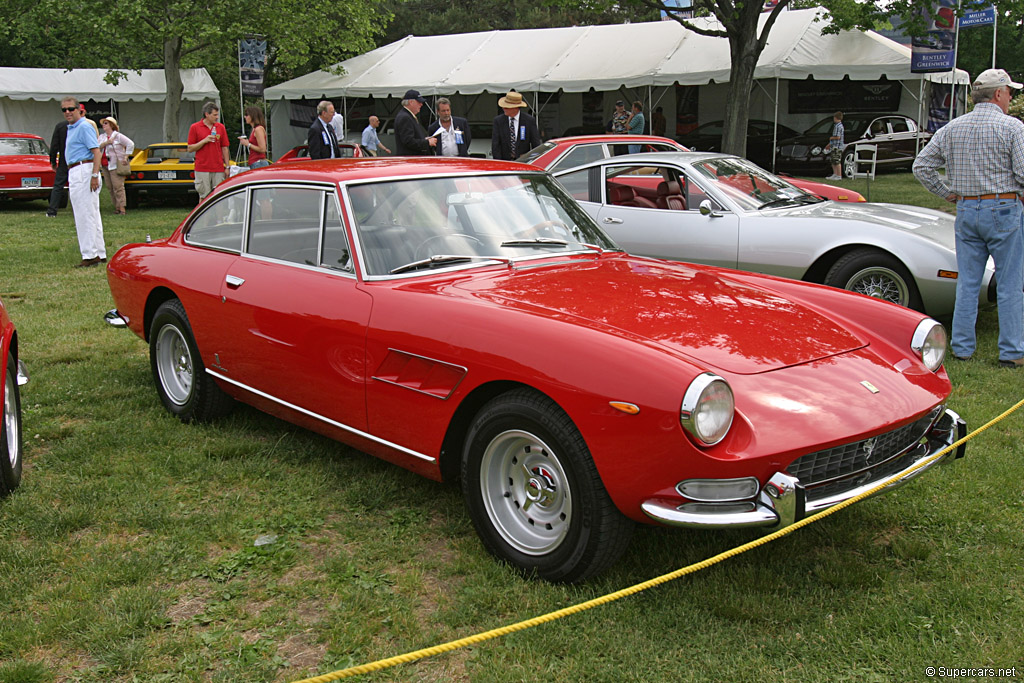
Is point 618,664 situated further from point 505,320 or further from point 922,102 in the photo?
point 922,102

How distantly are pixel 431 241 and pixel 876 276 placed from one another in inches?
161

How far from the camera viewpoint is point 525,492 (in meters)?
3.20

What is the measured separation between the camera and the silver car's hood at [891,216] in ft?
21.9

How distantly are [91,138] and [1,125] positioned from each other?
22714 millimetres

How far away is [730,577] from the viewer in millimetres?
3178

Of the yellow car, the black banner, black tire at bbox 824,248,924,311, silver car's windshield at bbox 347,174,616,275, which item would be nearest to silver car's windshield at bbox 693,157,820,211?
black tire at bbox 824,248,924,311

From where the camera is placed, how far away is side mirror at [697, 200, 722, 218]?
715cm

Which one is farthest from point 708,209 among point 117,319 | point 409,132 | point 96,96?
point 96,96

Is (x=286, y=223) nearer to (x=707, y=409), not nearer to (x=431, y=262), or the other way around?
(x=431, y=262)

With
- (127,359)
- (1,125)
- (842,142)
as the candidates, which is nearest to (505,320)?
(127,359)

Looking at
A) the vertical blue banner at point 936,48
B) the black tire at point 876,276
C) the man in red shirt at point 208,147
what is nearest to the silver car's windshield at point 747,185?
the black tire at point 876,276

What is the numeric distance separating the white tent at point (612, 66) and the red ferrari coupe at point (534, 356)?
1735 cm

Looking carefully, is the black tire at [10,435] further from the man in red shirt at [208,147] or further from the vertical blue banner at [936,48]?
the vertical blue banner at [936,48]

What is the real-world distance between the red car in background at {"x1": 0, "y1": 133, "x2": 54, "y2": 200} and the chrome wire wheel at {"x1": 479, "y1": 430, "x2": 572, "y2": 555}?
17.5m
